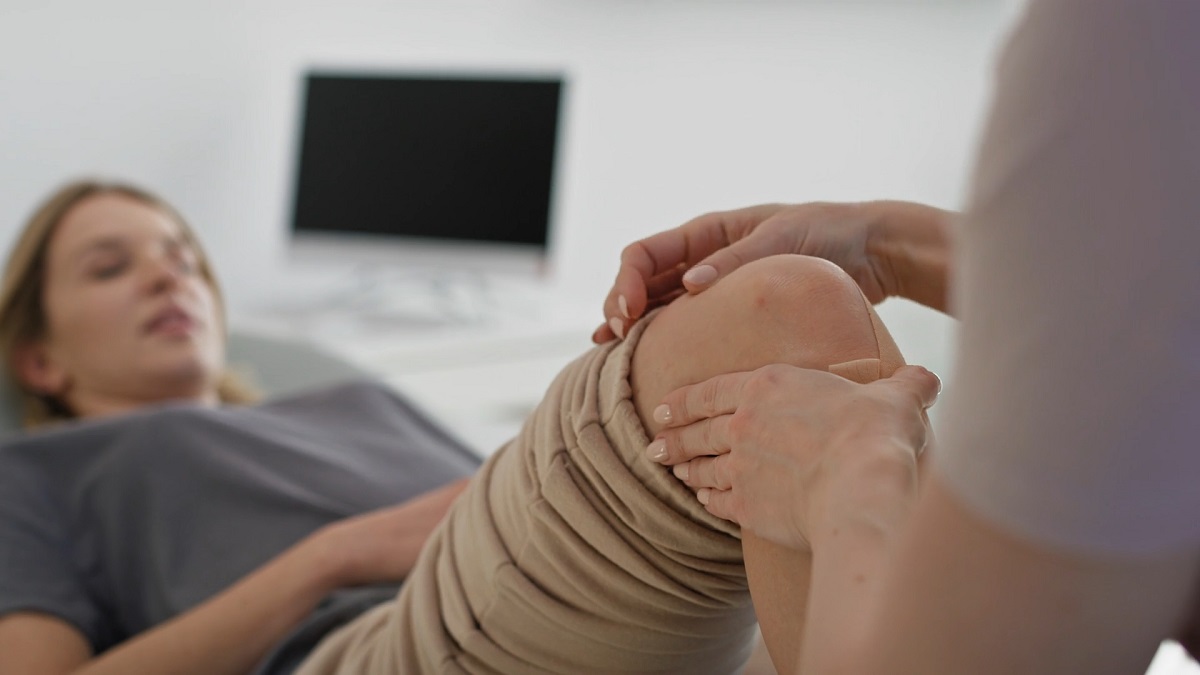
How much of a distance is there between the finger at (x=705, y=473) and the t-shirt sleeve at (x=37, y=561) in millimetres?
784

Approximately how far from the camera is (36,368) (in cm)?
165

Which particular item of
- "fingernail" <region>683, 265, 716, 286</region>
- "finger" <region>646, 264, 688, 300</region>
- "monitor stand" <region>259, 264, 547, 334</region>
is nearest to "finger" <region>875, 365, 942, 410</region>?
"fingernail" <region>683, 265, 716, 286</region>

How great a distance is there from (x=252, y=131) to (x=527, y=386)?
4.91ft

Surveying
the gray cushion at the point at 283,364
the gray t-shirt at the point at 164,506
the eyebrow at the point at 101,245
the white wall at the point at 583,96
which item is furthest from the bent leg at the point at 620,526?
the white wall at the point at 583,96

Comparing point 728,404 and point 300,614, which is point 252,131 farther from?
point 728,404

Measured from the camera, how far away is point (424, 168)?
118 inches

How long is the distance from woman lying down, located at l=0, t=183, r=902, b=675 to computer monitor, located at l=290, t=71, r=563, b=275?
124 centimetres

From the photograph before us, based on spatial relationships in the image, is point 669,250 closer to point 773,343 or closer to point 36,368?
point 773,343

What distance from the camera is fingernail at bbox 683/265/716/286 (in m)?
0.73

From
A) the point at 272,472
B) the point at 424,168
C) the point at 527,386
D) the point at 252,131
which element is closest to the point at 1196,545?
the point at 272,472

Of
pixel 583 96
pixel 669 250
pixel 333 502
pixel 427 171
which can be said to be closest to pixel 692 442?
pixel 669 250

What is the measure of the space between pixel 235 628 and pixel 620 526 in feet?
1.73

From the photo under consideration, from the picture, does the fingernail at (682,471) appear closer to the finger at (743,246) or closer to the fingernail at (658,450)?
→ the fingernail at (658,450)

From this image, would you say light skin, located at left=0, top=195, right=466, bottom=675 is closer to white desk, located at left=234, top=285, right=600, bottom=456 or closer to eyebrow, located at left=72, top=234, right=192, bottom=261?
eyebrow, located at left=72, top=234, right=192, bottom=261
